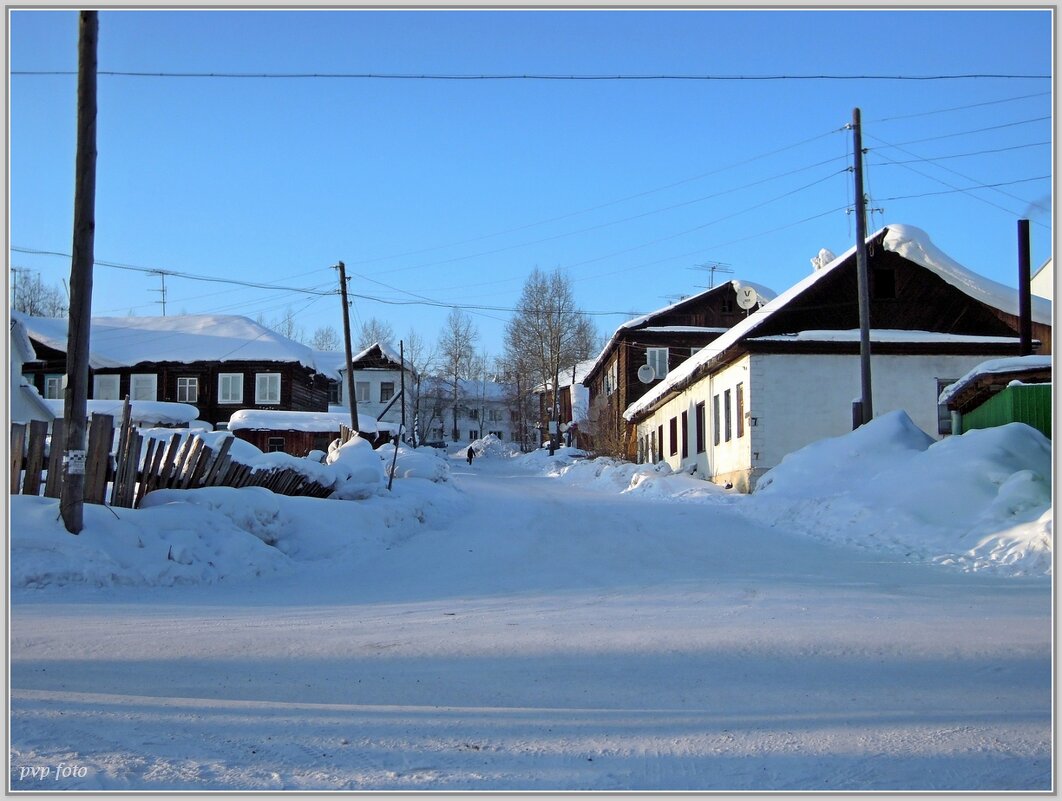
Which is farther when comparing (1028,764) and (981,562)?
(981,562)

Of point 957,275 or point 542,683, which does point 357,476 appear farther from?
point 957,275

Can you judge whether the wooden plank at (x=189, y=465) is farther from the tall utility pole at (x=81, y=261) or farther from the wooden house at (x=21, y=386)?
the wooden house at (x=21, y=386)

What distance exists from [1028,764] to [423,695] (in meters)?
3.41

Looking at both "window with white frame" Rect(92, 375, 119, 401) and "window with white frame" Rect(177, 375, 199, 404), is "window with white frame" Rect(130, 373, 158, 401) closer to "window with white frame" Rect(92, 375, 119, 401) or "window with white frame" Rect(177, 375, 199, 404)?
"window with white frame" Rect(92, 375, 119, 401)

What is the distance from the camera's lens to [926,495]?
15500 mm

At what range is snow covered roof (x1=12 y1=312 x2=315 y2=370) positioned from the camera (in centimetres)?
5175

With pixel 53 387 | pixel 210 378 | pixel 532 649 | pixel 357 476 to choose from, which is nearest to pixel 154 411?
pixel 210 378

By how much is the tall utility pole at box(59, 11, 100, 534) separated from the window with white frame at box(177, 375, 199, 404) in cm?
4346

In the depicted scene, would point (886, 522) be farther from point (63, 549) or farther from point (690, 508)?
point (63, 549)

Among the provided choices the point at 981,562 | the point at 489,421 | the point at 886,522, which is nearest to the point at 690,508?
the point at 886,522

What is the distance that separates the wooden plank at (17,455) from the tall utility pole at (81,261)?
3.13 feet

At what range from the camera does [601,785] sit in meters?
4.61

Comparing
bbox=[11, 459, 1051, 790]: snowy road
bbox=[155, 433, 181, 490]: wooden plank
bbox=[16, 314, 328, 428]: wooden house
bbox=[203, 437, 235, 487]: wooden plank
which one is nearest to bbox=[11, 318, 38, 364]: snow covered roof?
bbox=[203, 437, 235, 487]: wooden plank

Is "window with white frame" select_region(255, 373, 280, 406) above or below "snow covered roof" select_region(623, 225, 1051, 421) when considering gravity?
below
